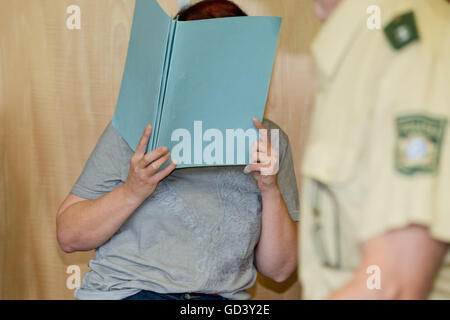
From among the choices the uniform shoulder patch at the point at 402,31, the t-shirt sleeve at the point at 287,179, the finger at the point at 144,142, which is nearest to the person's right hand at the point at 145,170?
the finger at the point at 144,142

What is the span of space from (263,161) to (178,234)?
240 millimetres

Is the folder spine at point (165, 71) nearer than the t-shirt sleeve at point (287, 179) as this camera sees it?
Yes

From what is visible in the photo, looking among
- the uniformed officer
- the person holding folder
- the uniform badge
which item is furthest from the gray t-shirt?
the uniform badge

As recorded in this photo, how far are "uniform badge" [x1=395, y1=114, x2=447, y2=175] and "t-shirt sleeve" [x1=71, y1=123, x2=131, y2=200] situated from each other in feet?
2.52

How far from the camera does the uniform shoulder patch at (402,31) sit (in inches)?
16.3

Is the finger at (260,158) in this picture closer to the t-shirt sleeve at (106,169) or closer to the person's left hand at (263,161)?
the person's left hand at (263,161)

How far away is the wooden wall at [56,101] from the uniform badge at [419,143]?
102 cm

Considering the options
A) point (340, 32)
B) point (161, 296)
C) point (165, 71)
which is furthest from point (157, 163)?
point (340, 32)

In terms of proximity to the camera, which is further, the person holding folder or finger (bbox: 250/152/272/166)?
the person holding folder

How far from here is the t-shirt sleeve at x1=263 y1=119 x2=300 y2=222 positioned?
116 centimetres

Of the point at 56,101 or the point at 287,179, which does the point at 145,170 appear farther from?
the point at 56,101

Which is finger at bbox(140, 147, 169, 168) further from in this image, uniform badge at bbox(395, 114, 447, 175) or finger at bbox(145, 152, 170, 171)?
uniform badge at bbox(395, 114, 447, 175)

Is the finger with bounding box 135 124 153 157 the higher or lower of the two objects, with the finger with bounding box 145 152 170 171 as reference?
higher

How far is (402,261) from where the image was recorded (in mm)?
398
